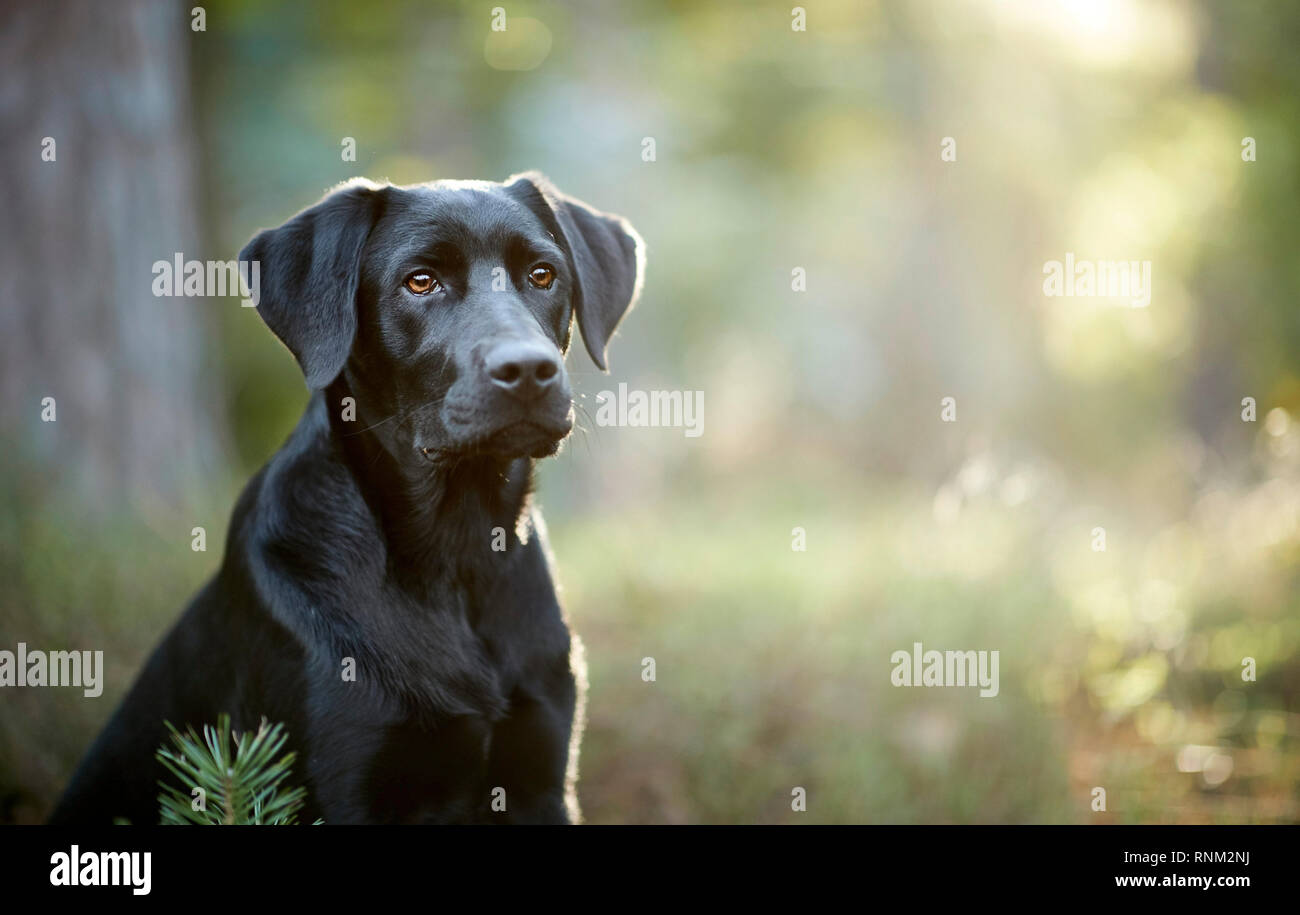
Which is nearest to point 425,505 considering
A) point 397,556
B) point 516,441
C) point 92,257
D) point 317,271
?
point 397,556

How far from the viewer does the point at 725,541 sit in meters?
6.32

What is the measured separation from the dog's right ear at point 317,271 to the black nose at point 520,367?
0.45m

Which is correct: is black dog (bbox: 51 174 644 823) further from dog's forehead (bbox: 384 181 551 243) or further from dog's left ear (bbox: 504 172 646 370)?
dog's left ear (bbox: 504 172 646 370)

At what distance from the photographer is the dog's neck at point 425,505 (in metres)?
2.72

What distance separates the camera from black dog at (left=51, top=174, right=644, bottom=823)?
2.53 meters

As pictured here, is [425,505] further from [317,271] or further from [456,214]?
[456,214]

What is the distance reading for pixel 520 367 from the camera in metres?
2.51

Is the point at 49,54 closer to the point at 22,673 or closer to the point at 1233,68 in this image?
the point at 22,673

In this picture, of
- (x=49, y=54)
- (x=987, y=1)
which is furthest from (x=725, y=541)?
(x=987, y=1)

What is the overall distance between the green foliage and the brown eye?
141 cm

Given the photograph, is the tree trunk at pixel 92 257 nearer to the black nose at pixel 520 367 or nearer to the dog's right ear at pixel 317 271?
the dog's right ear at pixel 317 271

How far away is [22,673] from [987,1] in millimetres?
10138

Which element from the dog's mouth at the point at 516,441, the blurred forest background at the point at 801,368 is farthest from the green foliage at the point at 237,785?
the blurred forest background at the point at 801,368

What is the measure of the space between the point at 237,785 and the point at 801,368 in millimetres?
14436
